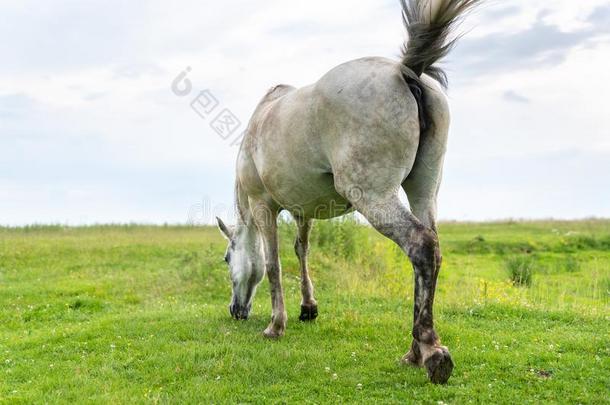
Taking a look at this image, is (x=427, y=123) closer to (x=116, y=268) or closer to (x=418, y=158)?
(x=418, y=158)

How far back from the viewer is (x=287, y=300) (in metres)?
10.9

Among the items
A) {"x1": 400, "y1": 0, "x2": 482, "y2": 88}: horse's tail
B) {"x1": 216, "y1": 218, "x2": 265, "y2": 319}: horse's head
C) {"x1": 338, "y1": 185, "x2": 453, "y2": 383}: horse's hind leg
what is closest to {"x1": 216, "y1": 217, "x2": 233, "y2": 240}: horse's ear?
{"x1": 216, "y1": 218, "x2": 265, "y2": 319}: horse's head

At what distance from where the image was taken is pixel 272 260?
7.48 m

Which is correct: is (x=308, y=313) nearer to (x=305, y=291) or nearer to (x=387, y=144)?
(x=305, y=291)

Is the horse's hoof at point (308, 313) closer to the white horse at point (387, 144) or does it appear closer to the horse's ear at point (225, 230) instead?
the horse's ear at point (225, 230)

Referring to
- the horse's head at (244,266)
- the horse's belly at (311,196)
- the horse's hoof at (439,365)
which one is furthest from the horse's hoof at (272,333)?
the horse's hoof at (439,365)

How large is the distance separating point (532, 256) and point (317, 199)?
15.8 metres

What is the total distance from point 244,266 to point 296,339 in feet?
4.97

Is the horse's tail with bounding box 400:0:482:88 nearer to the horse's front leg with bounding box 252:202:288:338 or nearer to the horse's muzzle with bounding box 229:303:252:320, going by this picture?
the horse's front leg with bounding box 252:202:288:338

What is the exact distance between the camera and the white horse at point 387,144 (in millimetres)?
5289

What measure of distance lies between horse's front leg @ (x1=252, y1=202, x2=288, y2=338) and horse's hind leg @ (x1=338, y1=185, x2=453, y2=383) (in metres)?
2.24

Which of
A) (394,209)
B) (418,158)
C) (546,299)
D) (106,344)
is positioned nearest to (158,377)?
(106,344)

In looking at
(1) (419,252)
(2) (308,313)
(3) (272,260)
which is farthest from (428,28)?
(2) (308,313)

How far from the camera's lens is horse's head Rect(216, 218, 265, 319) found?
27.7 feet
